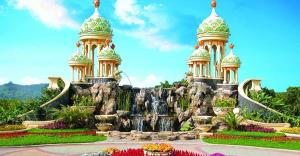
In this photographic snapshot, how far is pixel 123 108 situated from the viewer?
92.4 ft

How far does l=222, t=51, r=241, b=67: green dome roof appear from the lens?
31.3 m

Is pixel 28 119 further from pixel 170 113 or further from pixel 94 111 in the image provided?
pixel 170 113

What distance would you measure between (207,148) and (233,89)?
12620 mm

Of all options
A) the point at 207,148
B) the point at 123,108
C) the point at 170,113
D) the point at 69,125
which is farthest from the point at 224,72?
the point at 207,148

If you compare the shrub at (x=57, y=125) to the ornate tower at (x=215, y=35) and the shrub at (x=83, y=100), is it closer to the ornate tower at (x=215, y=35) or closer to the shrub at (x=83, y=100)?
the shrub at (x=83, y=100)

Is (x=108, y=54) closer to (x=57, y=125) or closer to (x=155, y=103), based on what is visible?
(x=155, y=103)

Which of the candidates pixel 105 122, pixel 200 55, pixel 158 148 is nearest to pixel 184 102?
pixel 200 55

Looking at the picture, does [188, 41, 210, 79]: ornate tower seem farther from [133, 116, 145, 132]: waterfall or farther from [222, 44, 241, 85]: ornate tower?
[133, 116, 145, 132]: waterfall

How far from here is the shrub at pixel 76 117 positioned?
24.3m

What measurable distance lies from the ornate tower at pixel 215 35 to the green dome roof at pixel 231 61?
2205 millimetres

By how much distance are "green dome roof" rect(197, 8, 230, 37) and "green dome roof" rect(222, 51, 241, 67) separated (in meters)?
2.67

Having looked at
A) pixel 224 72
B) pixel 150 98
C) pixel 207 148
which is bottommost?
pixel 207 148

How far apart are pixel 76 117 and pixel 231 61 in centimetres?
1303

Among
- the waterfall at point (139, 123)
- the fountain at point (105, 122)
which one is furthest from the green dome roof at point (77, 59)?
the waterfall at point (139, 123)
